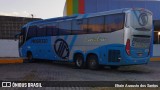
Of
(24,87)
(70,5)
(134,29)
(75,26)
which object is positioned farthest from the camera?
(70,5)

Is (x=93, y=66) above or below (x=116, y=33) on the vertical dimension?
below

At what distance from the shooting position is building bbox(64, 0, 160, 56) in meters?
38.2

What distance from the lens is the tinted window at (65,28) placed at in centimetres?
2414

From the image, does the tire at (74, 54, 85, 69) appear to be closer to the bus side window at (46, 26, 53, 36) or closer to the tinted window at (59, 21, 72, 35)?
the tinted window at (59, 21, 72, 35)

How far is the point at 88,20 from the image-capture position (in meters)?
22.4

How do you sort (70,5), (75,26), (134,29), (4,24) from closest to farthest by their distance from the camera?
1. (134,29)
2. (75,26)
3. (70,5)
4. (4,24)

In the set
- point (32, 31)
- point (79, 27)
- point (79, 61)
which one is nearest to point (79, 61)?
point (79, 61)

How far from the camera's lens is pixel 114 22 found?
66.6ft

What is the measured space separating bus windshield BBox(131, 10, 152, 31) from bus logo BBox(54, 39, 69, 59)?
19.9 feet

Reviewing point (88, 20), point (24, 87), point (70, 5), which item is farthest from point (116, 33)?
point (70, 5)

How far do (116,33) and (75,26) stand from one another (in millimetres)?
4088

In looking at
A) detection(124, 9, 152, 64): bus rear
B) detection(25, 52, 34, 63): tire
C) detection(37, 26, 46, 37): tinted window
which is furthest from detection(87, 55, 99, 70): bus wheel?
detection(25, 52, 34, 63): tire

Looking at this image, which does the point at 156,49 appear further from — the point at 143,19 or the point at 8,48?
the point at 143,19

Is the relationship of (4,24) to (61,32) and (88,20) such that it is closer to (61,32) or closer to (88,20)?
(61,32)
